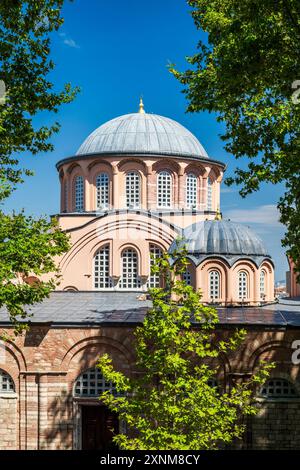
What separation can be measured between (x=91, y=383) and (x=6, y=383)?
244 centimetres

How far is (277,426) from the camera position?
16.3 m

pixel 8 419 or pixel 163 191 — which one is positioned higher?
pixel 163 191

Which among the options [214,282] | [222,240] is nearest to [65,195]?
[222,240]

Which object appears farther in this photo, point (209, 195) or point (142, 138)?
point (209, 195)

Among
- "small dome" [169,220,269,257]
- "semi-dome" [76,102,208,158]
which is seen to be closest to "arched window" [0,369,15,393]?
"small dome" [169,220,269,257]

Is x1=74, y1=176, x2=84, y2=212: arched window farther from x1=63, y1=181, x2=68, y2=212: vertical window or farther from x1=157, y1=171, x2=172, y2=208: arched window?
x1=157, y1=171, x2=172, y2=208: arched window

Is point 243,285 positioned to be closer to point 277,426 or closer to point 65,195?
point 277,426

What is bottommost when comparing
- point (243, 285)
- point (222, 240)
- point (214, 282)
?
point (243, 285)

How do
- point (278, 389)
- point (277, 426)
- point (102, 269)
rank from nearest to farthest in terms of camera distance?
point (277, 426) < point (278, 389) < point (102, 269)

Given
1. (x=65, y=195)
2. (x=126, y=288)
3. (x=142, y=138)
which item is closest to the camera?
(x=126, y=288)

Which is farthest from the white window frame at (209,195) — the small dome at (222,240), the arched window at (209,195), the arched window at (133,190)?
the small dome at (222,240)

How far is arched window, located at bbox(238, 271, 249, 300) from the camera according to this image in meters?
23.3

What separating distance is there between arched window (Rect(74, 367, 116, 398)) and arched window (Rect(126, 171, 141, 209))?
44.5 ft

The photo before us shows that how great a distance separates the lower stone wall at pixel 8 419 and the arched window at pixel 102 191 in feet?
46.4
